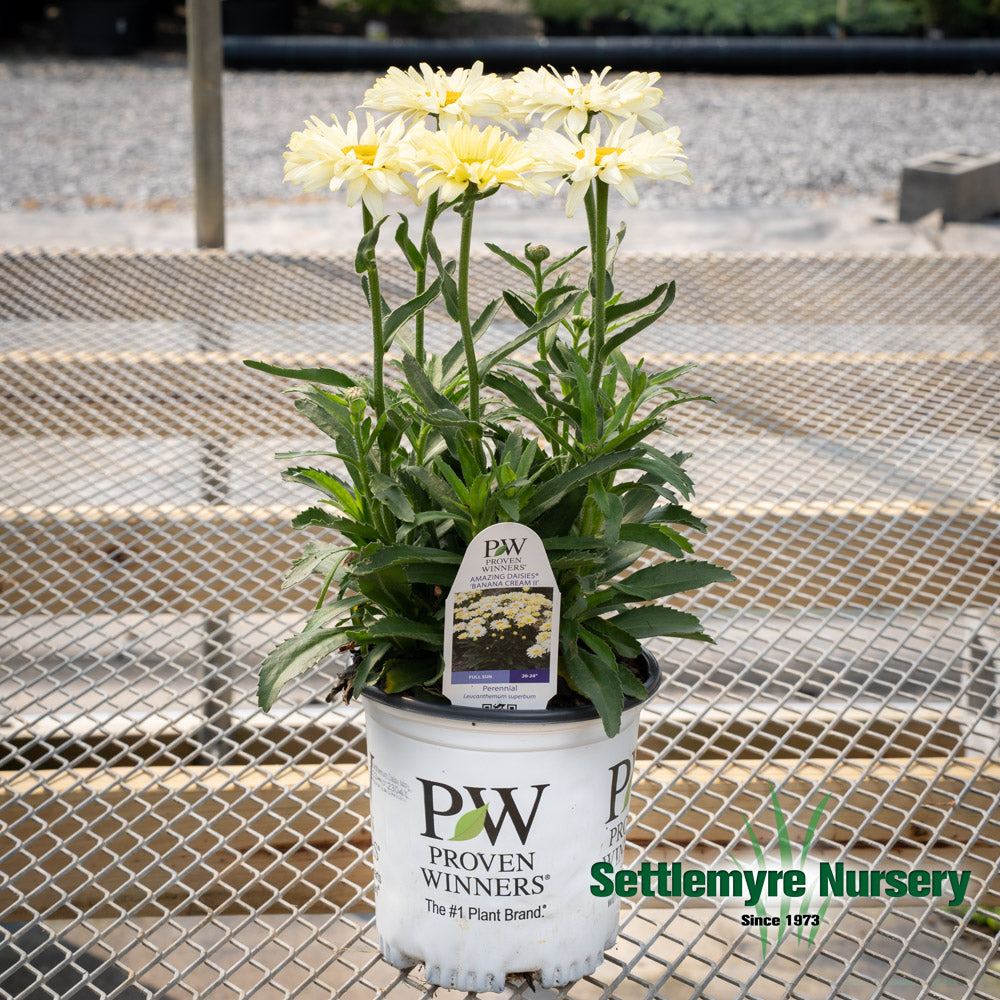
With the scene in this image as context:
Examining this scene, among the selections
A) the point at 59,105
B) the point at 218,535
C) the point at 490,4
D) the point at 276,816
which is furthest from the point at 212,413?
the point at 490,4

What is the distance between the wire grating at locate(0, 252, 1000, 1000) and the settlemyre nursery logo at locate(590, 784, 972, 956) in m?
0.02

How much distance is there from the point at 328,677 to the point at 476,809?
603mm

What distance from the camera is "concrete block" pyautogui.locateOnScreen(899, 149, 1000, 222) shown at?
3.75 metres

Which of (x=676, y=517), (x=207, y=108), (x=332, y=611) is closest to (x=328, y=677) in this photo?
(x=332, y=611)

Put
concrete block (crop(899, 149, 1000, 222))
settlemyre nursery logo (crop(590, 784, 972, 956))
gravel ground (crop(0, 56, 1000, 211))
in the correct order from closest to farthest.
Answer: settlemyre nursery logo (crop(590, 784, 972, 956)) → concrete block (crop(899, 149, 1000, 222)) → gravel ground (crop(0, 56, 1000, 211))

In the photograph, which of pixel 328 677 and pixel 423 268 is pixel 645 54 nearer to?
pixel 328 677

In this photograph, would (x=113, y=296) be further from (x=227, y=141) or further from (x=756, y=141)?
(x=756, y=141)

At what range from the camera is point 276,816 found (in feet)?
3.30

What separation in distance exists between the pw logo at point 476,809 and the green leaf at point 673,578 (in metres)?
0.16

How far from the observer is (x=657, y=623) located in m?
0.82

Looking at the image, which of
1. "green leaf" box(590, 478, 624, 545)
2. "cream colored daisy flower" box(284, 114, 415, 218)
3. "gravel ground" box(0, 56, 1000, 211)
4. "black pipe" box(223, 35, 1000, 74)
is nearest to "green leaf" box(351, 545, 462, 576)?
"green leaf" box(590, 478, 624, 545)

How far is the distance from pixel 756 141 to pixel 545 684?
5340 millimetres

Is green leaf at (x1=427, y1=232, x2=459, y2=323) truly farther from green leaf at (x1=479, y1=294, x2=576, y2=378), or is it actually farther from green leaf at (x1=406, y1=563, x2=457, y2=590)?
green leaf at (x1=406, y1=563, x2=457, y2=590)

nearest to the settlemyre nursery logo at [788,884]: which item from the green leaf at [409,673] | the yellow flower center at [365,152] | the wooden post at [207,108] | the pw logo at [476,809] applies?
the pw logo at [476,809]
